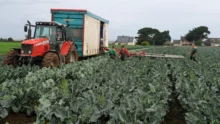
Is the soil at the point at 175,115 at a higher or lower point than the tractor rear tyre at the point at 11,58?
lower

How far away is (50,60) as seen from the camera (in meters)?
12.0

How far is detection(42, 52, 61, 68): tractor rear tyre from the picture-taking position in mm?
11922

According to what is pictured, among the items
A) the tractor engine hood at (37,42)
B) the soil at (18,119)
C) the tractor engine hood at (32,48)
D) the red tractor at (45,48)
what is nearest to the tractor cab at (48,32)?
the red tractor at (45,48)

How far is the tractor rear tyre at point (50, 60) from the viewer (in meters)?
11.9

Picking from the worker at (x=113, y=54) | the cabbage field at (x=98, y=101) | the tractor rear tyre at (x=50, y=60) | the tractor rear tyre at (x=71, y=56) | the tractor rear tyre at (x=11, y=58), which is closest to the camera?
the cabbage field at (x=98, y=101)

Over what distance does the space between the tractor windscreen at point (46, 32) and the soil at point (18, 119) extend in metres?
6.93

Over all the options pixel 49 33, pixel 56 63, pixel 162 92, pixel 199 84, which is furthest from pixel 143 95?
pixel 49 33

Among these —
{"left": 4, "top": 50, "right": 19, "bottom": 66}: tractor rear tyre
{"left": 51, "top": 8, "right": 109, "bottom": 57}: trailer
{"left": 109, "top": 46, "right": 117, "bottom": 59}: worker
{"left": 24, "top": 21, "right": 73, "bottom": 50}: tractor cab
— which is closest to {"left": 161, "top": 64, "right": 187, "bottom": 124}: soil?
{"left": 24, "top": 21, "right": 73, "bottom": 50}: tractor cab

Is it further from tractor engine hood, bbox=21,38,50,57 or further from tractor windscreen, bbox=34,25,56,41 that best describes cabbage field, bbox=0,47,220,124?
tractor windscreen, bbox=34,25,56,41

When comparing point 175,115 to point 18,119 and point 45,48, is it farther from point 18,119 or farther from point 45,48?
point 45,48

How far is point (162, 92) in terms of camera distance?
21.9 feet

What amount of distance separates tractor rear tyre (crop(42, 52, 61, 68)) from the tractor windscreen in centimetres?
115

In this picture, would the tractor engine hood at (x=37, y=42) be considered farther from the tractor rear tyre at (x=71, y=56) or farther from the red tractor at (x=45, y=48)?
the tractor rear tyre at (x=71, y=56)

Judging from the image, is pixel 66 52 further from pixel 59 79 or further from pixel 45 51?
pixel 59 79
